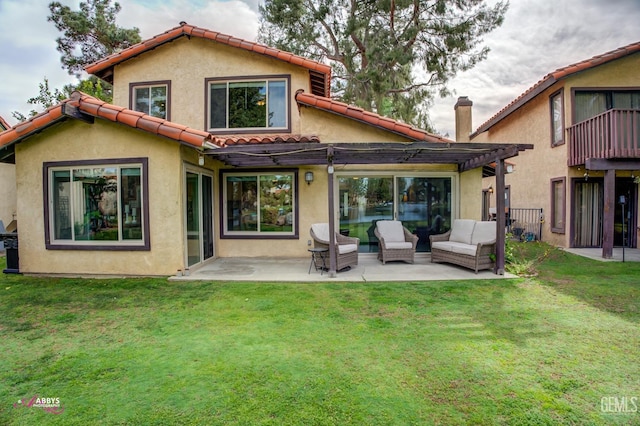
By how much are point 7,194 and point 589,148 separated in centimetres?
2031

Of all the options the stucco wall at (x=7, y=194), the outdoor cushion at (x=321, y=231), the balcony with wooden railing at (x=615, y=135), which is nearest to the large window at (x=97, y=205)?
the outdoor cushion at (x=321, y=231)

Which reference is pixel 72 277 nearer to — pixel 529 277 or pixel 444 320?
pixel 444 320

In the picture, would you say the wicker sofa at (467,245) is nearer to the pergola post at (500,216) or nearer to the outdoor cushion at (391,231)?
the pergola post at (500,216)

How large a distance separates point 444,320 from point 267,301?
291 centimetres

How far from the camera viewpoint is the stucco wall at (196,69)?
1000 centimetres

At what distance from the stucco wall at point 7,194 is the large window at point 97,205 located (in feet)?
22.3

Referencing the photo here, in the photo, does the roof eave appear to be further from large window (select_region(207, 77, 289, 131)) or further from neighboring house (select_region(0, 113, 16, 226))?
neighboring house (select_region(0, 113, 16, 226))

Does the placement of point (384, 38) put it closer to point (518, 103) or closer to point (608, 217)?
point (518, 103)

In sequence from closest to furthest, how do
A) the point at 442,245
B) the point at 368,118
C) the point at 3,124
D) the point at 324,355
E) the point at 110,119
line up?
the point at 324,355 < the point at 110,119 < the point at 442,245 < the point at 368,118 < the point at 3,124

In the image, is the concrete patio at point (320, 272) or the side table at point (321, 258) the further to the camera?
the side table at point (321, 258)

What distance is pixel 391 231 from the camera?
9.15 m

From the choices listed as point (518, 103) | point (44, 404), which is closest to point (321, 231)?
point (44, 404)

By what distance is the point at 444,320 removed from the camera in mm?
4766

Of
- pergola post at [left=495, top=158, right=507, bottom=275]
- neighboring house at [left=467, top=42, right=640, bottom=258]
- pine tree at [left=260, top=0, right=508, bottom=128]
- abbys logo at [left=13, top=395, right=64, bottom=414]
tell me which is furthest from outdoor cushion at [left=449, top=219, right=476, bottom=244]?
pine tree at [left=260, top=0, right=508, bottom=128]
